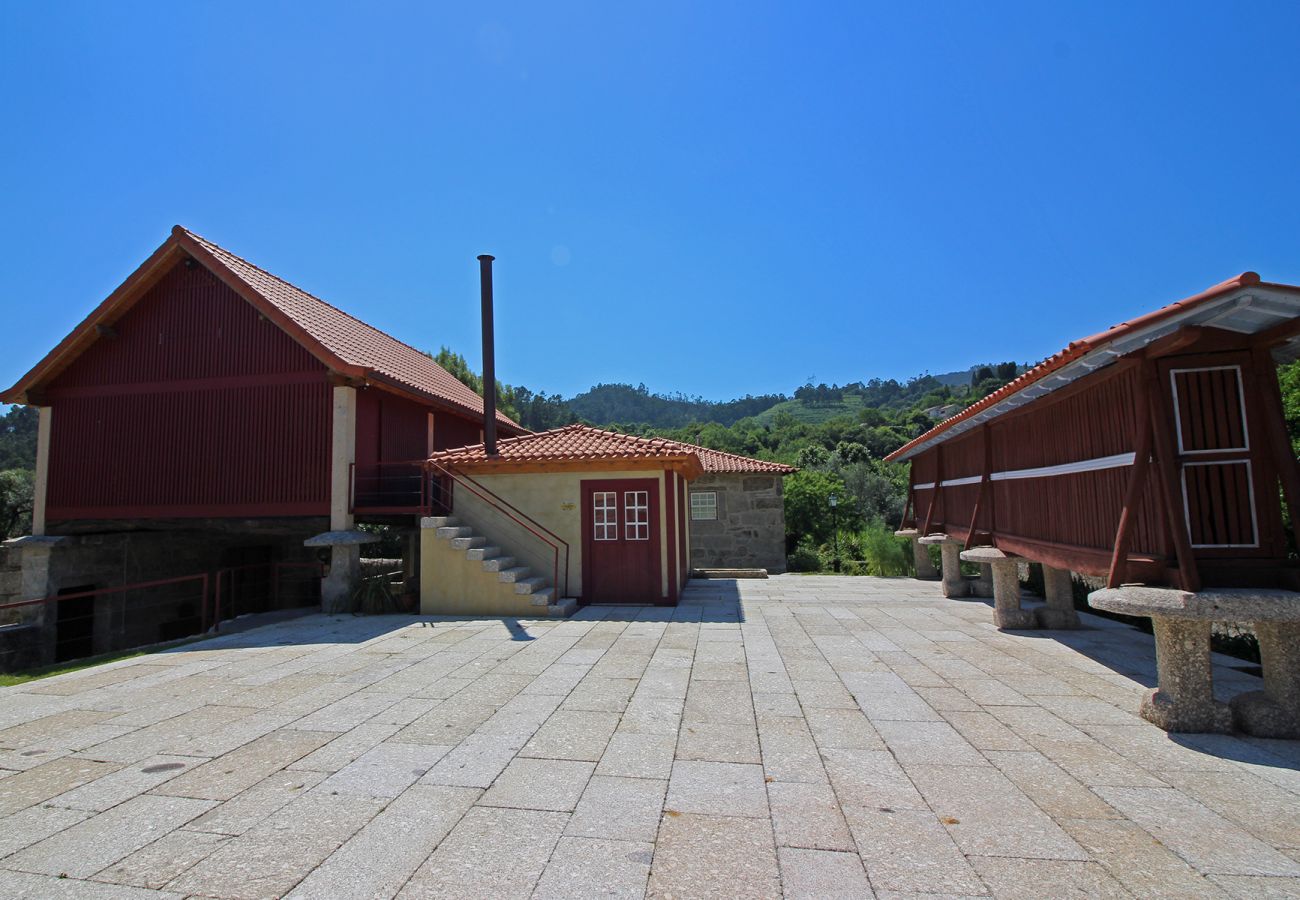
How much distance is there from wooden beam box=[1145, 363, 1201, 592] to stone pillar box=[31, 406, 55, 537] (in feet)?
59.0

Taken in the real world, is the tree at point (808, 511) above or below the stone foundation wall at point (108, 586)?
above

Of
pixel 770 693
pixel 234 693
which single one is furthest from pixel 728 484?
pixel 234 693

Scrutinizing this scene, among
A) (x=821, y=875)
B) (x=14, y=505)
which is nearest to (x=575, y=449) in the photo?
(x=821, y=875)

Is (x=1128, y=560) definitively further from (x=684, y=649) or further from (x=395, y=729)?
(x=395, y=729)

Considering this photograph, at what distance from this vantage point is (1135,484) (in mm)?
4590

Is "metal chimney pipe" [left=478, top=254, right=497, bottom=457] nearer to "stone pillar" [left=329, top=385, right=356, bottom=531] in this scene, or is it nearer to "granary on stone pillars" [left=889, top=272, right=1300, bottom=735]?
"stone pillar" [left=329, top=385, right=356, bottom=531]

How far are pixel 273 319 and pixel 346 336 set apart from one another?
1.96 metres

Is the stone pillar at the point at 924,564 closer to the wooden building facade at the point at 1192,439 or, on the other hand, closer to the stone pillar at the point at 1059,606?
the stone pillar at the point at 1059,606

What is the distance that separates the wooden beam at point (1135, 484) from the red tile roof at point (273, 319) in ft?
35.7

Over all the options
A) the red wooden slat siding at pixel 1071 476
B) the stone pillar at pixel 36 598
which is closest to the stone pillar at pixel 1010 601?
the red wooden slat siding at pixel 1071 476

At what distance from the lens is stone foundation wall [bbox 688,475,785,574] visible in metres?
17.5

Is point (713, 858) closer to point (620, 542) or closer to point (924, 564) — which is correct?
point (620, 542)

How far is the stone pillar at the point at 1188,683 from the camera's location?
14.2 ft

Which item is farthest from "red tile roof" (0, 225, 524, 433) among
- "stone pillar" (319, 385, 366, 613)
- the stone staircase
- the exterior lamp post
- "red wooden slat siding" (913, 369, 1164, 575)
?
the exterior lamp post
